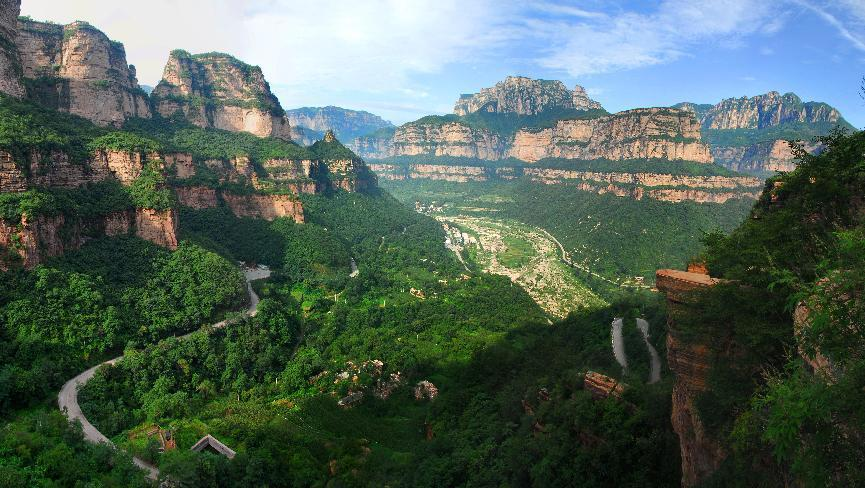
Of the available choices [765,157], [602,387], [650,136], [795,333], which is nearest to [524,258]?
[650,136]

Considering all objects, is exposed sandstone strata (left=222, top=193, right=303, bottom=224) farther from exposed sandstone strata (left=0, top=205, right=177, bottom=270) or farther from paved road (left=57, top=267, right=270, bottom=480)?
paved road (left=57, top=267, right=270, bottom=480)

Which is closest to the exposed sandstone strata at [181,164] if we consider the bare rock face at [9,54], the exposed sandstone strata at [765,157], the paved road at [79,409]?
the bare rock face at [9,54]

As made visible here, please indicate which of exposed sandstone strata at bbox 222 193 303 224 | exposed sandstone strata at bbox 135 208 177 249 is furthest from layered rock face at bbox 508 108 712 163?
exposed sandstone strata at bbox 135 208 177 249

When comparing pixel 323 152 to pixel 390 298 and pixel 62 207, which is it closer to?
pixel 390 298

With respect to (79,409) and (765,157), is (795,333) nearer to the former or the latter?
(79,409)

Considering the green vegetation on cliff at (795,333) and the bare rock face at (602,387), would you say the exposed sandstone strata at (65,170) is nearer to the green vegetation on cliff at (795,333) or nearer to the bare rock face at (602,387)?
the bare rock face at (602,387)

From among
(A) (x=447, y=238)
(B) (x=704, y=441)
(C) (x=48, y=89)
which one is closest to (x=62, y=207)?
(C) (x=48, y=89)
